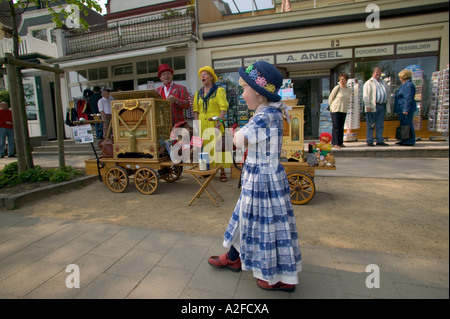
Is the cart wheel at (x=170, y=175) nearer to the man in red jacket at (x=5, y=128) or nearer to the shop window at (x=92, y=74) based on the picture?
the man in red jacket at (x=5, y=128)

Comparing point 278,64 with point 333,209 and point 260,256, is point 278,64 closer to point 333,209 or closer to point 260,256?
point 333,209

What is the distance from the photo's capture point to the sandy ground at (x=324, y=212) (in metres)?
2.89

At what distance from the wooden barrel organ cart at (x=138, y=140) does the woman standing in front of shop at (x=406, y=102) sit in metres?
6.63

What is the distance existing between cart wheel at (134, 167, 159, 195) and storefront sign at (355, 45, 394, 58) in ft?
27.1

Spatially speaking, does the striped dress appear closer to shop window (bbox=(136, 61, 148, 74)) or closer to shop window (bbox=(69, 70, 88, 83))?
shop window (bbox=(136, 61, 148, 74))

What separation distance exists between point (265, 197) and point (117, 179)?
149 inches

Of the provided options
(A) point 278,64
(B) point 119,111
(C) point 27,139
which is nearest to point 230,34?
(A) point 278,64

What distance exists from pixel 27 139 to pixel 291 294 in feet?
20.2

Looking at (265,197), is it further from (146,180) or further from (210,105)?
(210,105)

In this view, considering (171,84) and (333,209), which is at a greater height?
(171,84)

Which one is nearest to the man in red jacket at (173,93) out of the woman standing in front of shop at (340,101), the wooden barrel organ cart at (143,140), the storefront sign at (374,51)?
the wooden barrel organ cart at (143,140)

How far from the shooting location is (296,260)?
2107 millimetres

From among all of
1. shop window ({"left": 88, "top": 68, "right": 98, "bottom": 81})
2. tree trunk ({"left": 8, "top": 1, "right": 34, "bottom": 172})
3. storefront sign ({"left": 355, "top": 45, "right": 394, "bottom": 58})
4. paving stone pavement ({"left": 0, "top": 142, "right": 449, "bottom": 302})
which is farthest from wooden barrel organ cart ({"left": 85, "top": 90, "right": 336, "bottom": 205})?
shop window ({"left": 88, "top": 68, "right": 98, "bottom": 81})

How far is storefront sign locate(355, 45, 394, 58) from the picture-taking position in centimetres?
896
